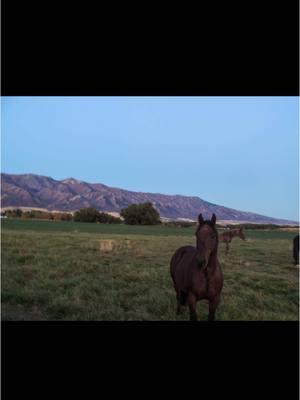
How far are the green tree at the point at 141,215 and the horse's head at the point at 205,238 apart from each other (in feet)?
59.5

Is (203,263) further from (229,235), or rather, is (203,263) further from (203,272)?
(229,235)

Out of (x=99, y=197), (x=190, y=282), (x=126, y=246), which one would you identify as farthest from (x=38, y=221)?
(x=190, y=282)

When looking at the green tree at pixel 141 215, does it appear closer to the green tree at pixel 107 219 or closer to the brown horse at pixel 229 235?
the green tree at pixel 107 219

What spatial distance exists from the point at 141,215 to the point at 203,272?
60.2 feet

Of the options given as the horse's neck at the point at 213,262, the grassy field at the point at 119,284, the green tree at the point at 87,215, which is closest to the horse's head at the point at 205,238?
the horse's neck at the point at 213,262

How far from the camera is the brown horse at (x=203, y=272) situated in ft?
15.4

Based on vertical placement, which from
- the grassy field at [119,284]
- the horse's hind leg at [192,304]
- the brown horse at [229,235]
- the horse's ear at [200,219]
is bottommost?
the grassy field at [119,284]

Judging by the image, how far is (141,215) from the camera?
2341 centimetres

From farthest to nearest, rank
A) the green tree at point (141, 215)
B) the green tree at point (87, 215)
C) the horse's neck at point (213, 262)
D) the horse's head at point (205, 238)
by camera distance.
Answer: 1. the green tree at point (87, 215)
2. the green tree at point (141, 215)
3. the horse's neck at point (213, 262)
4. the horse's head at point (205, 238)
